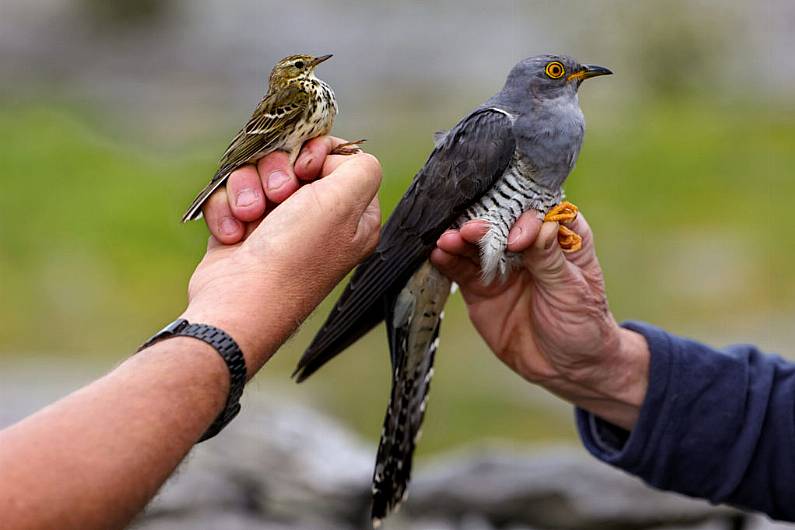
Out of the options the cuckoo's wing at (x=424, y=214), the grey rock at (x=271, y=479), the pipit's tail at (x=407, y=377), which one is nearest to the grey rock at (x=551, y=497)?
the grey rock at (x=271, y=479)

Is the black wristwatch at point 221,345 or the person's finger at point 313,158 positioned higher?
the person's finger at point 313,158

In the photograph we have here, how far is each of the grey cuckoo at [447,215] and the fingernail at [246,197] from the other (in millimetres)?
740

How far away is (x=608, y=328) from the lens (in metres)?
3.36

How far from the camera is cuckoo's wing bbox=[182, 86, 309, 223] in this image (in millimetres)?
2967

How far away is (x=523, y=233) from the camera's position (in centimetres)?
314

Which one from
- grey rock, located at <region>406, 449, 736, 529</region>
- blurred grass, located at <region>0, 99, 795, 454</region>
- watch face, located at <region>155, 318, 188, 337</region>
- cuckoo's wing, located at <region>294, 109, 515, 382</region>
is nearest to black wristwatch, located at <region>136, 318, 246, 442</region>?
watch face, located at <region>155, 318, 188, 337</region>

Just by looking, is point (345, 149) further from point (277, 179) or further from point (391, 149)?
point (391, 149)

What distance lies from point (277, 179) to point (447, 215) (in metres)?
0.73

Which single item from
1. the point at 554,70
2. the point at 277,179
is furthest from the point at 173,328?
the point at 554,70

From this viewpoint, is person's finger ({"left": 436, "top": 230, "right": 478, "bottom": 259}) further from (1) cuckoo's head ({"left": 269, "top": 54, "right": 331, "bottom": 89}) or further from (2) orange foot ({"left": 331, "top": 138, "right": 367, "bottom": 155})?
(1) cuckoo's head ({"left": 269, "top": 54, "right": 331, "bottom": 89})

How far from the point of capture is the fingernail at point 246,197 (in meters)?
2.88

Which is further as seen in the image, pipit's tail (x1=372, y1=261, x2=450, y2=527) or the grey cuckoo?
pipit's tail (x1=372, y1=261, x2=450, y2=527)

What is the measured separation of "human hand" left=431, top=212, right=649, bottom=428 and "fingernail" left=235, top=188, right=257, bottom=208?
0.72 metres

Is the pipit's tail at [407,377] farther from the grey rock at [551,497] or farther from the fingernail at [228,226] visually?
the grey rock at [551,497]
